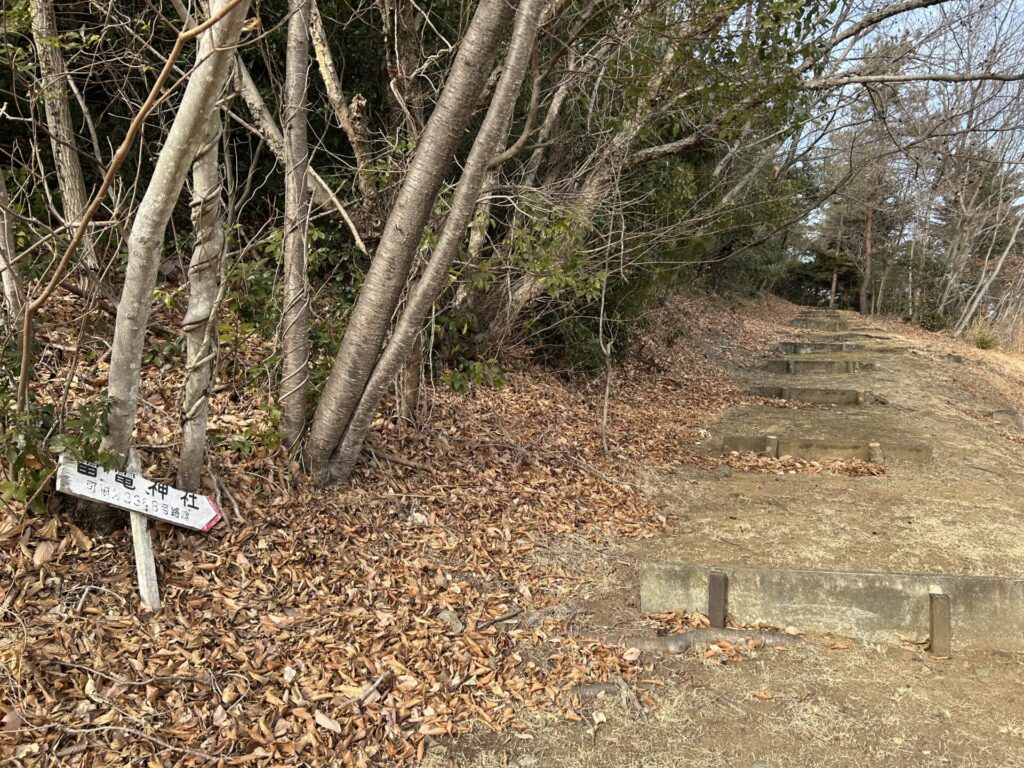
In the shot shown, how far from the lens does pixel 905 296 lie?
2777 centimetres

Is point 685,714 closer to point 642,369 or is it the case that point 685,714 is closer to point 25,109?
point 25,109

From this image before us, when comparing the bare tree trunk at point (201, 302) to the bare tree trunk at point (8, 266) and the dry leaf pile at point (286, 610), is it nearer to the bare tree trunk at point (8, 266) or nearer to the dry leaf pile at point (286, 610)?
the dry leaf pile at point (286, 610)

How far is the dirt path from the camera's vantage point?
10.2ft

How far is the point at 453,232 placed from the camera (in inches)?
166

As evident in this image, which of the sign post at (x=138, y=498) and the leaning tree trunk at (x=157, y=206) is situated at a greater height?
the leaning tree trunk at (x=157, y=206)

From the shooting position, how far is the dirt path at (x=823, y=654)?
3.10 metres

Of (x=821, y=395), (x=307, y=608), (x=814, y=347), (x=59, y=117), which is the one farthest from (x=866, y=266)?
(x=307, y=608)

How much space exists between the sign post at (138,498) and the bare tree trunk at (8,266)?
87 cm

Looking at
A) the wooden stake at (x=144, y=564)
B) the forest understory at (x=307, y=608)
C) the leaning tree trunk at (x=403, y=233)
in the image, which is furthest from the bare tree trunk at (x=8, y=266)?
the leaning tree trunk at (x=403, y=233)

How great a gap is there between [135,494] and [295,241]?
191 centimetres

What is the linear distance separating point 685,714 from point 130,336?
3135 mm

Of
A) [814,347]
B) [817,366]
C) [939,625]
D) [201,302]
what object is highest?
[201,302]

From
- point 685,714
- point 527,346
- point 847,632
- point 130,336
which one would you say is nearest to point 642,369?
point 527,346

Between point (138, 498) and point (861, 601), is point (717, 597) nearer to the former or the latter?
point (861, 601)
